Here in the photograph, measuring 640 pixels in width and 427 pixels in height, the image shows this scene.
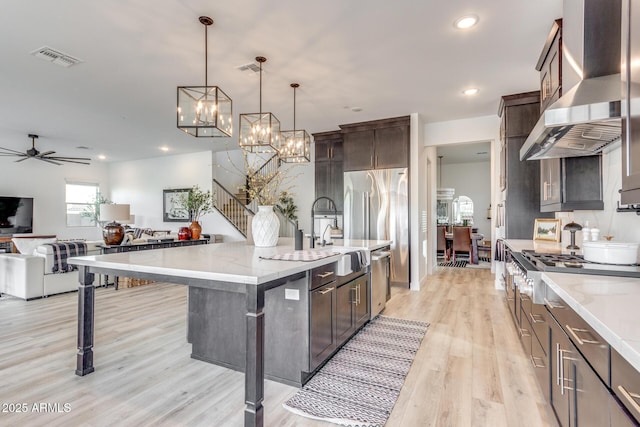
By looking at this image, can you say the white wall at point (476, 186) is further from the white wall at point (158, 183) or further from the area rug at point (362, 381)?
the area rug at point (362, 381)

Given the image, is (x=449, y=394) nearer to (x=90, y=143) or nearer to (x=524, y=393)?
(x=524, y=393)

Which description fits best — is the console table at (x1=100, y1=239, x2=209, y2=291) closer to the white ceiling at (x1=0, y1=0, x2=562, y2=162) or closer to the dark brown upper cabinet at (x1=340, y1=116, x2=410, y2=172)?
the white ceiling at (x1=0, y1=0, x2=562, y2=162)

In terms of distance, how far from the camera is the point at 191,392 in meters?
2.24

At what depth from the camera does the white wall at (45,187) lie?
8617mm

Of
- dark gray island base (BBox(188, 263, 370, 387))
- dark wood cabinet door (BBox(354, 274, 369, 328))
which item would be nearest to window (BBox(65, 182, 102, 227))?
dark gray island base (BBox(188, 263, 370, 387))

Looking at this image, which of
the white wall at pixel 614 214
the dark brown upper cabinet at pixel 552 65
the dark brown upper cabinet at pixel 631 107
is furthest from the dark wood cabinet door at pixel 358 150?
the dark brown upper cabinet at pixel 631 107

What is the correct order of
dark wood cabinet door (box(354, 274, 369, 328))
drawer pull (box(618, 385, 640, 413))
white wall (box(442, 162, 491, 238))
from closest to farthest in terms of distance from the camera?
drawer pull (box(618, 385, 640, 413)) < dark wood cabinet door (box(354, 274, 369, 328)) < white wall (box(442, 162, 491, 238))

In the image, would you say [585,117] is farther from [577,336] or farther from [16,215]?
[16,215]

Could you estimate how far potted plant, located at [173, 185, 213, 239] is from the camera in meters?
6.25

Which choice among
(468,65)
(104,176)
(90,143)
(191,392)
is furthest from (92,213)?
(468,65)

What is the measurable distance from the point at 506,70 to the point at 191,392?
4477mm

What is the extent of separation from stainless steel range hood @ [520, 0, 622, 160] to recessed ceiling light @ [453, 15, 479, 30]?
0.65m

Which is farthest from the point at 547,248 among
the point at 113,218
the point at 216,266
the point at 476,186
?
the point at 476,186

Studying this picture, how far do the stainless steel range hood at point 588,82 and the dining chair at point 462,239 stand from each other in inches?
229
